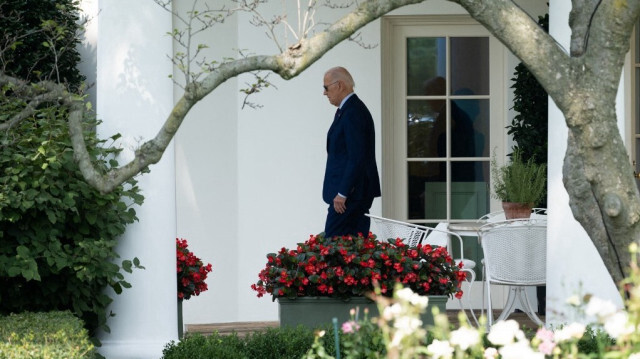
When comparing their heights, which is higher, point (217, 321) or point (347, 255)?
point (347, 255)

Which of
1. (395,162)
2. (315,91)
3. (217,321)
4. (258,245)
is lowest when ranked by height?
(217,321)

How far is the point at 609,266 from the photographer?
3949 mm

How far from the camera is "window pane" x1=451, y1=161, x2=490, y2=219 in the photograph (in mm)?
9219

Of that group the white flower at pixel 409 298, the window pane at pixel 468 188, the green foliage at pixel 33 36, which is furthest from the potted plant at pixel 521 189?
the white flower at pixel 409 298

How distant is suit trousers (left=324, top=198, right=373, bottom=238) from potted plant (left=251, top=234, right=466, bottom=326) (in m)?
0.70

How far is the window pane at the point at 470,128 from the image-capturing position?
9211 mm

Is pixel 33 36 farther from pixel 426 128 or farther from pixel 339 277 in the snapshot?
pixel 426 128

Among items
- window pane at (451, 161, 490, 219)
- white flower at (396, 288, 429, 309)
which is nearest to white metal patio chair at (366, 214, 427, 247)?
window pane at (451, 161, 490, 219)

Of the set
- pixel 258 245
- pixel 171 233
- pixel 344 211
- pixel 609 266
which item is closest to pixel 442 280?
pixel 344 211

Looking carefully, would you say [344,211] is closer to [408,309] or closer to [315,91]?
[315,91]

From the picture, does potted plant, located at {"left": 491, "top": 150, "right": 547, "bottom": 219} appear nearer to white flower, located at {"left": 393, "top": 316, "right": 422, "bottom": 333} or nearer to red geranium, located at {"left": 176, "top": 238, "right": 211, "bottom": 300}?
red geranium, located at {"left": 176, "top": 238, "right": 211, "bottom": 300}

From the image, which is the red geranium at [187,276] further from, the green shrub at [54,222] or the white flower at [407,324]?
the white flower at [407,324]

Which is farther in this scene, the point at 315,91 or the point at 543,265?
the point at 315,91

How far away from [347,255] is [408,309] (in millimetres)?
3139
